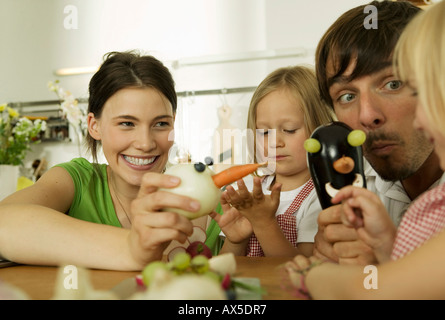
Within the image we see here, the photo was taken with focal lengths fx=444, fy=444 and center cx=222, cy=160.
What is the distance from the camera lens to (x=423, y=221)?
561 mm

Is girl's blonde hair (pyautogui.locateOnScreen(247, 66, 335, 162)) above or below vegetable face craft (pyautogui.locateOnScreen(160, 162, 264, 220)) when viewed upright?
above

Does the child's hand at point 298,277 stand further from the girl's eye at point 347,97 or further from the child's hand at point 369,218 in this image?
the girl's eye at point 347,97

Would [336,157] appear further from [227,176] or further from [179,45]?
[179,45]

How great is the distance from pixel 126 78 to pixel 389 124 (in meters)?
0.67

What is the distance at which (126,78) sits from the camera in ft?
3.86

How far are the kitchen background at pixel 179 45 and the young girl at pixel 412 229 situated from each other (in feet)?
5.73

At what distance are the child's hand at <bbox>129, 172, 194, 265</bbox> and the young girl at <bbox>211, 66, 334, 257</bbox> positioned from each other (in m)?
0.36

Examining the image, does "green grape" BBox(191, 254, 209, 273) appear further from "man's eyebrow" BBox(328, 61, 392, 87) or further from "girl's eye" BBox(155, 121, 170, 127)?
"girl's eye" BBox(155, 121, 170, 127)

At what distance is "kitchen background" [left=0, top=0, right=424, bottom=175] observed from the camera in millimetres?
2545

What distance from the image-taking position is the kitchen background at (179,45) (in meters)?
2.54

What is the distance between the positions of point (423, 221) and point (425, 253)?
0.12m
